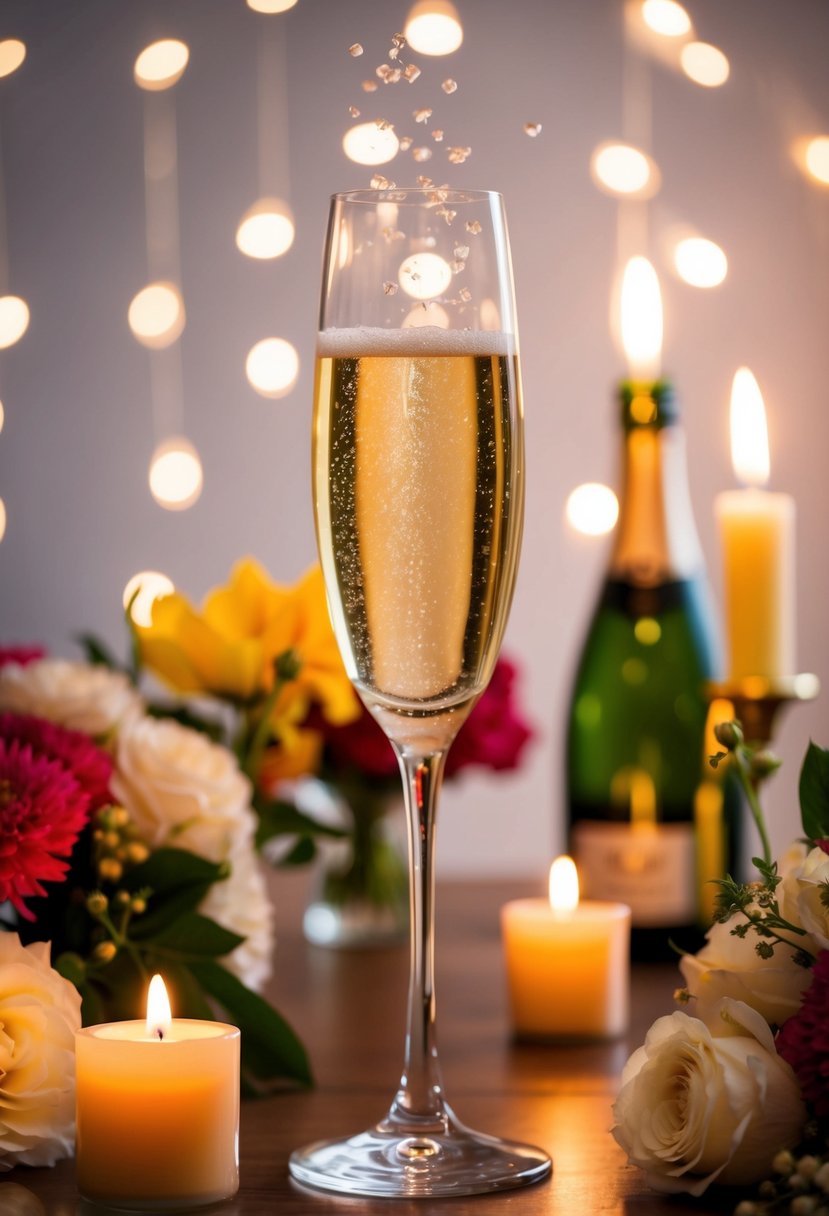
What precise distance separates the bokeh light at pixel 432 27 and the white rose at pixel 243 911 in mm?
2195

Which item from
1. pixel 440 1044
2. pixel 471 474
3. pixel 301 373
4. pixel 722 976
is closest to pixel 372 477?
pixel 471 474

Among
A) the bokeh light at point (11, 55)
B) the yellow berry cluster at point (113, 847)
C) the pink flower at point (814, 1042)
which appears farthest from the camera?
the bokeh light at point (11, 55)

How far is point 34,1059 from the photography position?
72 cm

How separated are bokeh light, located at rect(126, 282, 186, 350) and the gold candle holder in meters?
2.17

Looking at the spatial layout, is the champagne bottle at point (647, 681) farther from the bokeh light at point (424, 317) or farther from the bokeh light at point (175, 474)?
the bokeh light at point (175, 474)

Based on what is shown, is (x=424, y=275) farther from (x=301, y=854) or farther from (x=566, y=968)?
(x=301, y=854)

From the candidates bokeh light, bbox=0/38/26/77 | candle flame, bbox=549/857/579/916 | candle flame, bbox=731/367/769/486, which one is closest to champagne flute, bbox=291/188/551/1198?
candle flame, bbox=549/857/579/916

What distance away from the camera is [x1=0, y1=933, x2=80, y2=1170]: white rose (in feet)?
2.33

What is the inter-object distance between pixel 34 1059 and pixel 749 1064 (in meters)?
0.33

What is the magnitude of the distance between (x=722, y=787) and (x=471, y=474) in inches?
31.6

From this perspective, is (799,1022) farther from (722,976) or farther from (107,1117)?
(107,1117)

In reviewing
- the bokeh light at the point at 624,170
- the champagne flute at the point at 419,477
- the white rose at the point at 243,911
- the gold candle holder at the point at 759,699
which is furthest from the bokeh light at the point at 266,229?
the champagne flute at the point at 419,477

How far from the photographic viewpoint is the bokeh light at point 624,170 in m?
3.09

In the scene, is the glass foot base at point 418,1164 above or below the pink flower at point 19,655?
below
